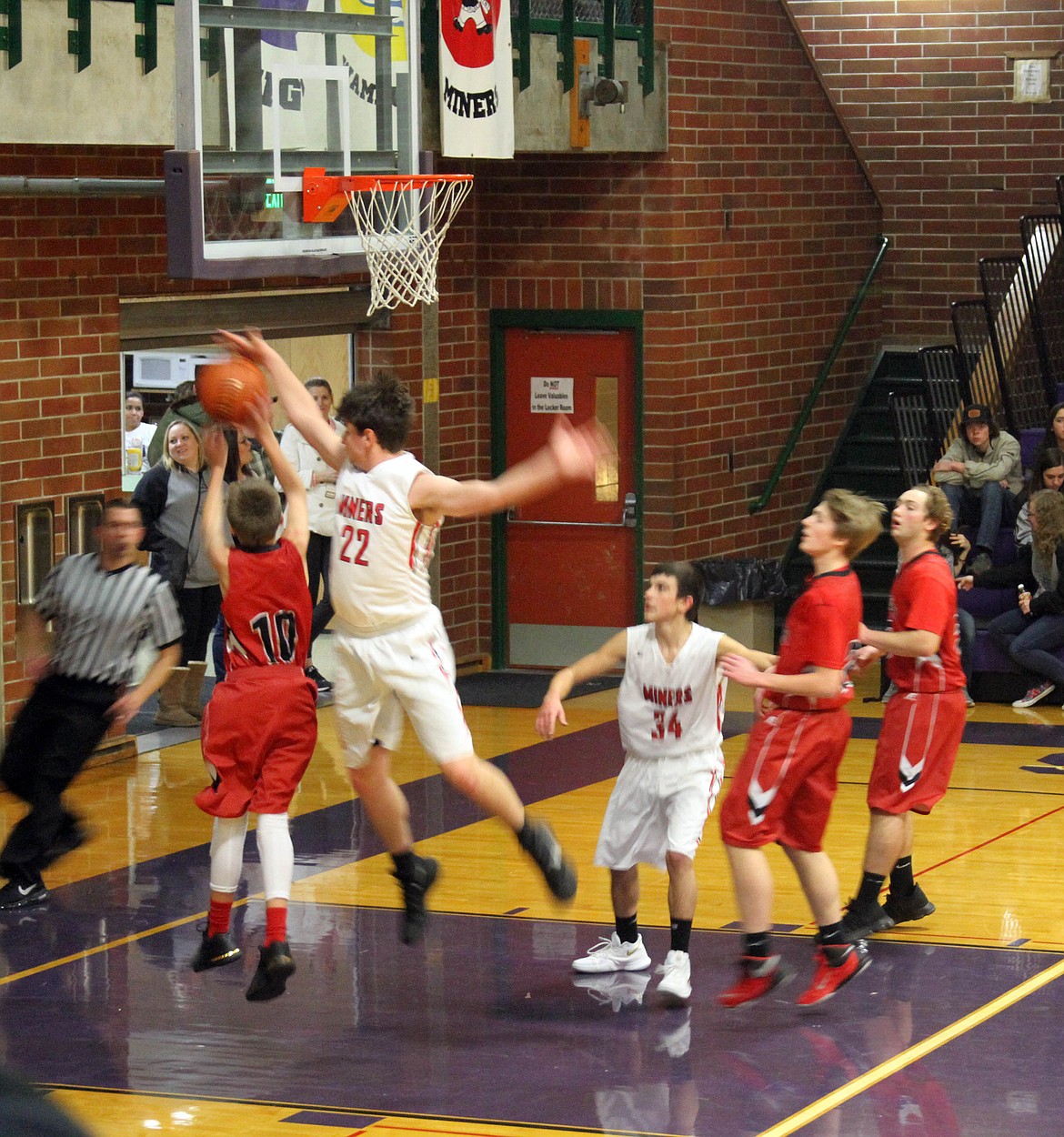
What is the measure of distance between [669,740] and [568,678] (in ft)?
1.52

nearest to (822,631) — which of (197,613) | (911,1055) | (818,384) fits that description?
(911,1055)

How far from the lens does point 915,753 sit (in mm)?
7230

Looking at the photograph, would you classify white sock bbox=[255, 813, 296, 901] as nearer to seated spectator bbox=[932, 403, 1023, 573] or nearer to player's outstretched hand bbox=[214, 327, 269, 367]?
player's outstretched hand bbox=[214, 327, 269, 367]

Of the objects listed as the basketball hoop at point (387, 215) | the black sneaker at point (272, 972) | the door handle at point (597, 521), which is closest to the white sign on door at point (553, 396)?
the door handle at point (597, 521)

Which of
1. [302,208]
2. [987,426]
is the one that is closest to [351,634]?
[302,208]

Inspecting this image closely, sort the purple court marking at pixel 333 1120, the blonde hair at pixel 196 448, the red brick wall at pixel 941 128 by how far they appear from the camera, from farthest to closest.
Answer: the red brick wall at pixel 941 128 → the blonde hair at pixel 196 448 → the purple court marking at pixel 333 1120

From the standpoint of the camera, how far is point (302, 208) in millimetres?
8828

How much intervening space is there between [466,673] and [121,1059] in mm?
7774

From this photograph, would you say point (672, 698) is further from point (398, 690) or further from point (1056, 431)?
point (1056, 431)

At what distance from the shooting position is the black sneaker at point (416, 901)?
6.65m

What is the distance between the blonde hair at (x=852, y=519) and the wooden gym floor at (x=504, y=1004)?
5.03 ft

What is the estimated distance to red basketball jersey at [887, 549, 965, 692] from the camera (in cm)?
705

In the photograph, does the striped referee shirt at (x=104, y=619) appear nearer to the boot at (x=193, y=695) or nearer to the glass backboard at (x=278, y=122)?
the glass backboard at (x=278, y=122)

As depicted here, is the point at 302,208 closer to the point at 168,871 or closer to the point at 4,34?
the point at 4,34
